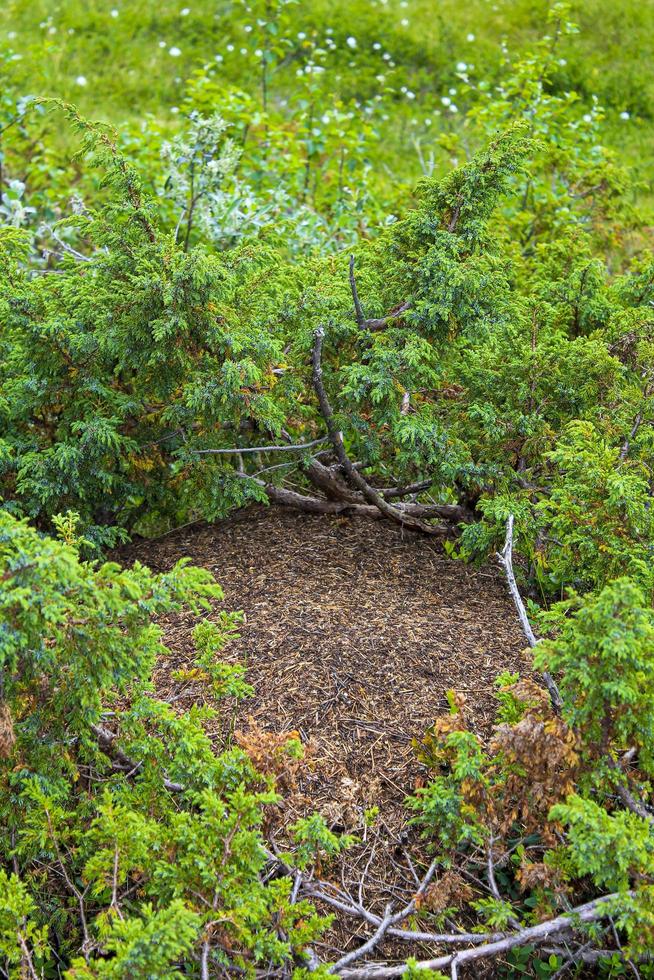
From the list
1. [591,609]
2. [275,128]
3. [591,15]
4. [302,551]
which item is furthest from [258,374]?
[591,15]

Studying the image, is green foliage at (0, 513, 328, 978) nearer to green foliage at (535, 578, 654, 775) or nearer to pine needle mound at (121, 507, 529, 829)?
pine needle mound at (121, 507, 529, 829)

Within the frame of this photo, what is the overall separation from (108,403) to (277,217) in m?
2.40

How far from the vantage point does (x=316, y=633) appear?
3.29 meters

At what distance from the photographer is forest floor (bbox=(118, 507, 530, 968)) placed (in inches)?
112

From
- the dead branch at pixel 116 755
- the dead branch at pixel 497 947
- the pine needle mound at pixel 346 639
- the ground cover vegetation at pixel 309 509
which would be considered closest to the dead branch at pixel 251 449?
the ground cover vegetation at pixel 309 509

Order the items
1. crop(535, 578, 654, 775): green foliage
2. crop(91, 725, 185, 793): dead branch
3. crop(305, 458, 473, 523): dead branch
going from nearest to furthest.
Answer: crop(535, 578, 654, 775): green foliage
crop(91, 725, 185, 793): dead branch
crop(305, 458, 473, 523): dead branch

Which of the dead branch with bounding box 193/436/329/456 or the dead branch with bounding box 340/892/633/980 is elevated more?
the dead branch with bounding box 193/436/329/456

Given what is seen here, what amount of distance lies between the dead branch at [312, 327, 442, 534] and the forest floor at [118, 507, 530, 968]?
8 cm

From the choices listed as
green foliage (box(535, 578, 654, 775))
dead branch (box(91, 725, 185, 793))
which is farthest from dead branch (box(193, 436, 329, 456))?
green foliage (box(535, 578, 654, 775))

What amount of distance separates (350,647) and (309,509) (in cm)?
88

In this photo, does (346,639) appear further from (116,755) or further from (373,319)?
(373,319)

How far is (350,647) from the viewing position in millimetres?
3229

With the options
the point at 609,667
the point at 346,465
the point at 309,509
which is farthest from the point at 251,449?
the point at 609,667

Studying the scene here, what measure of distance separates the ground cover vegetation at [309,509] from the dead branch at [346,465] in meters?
0.01
